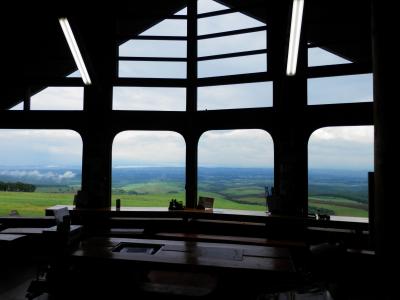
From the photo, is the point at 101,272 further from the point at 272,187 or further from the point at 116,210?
the point at 272,187

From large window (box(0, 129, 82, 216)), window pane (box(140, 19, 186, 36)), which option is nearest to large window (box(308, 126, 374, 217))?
window pane (box(140, 19, 186, 36))

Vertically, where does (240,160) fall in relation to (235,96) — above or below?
below

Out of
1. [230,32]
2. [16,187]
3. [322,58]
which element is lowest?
[16,187]

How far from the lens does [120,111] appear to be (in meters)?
6.38

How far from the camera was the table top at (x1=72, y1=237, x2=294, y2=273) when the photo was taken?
3210 mm

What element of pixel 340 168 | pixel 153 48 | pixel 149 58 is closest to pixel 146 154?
pixel 149 58

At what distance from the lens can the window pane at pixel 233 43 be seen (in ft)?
20.1

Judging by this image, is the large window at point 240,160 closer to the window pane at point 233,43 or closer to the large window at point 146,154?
the large window at point 146,154

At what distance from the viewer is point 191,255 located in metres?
3.61

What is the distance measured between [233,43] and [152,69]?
172 cm

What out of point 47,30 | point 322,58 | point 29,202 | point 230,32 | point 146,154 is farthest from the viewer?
point 29,202

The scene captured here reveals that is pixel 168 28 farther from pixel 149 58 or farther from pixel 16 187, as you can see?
pixel 16 187

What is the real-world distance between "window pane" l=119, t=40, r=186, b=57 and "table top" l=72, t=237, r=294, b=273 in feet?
12.7

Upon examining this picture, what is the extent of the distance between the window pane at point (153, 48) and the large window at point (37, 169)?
6.67 feet
